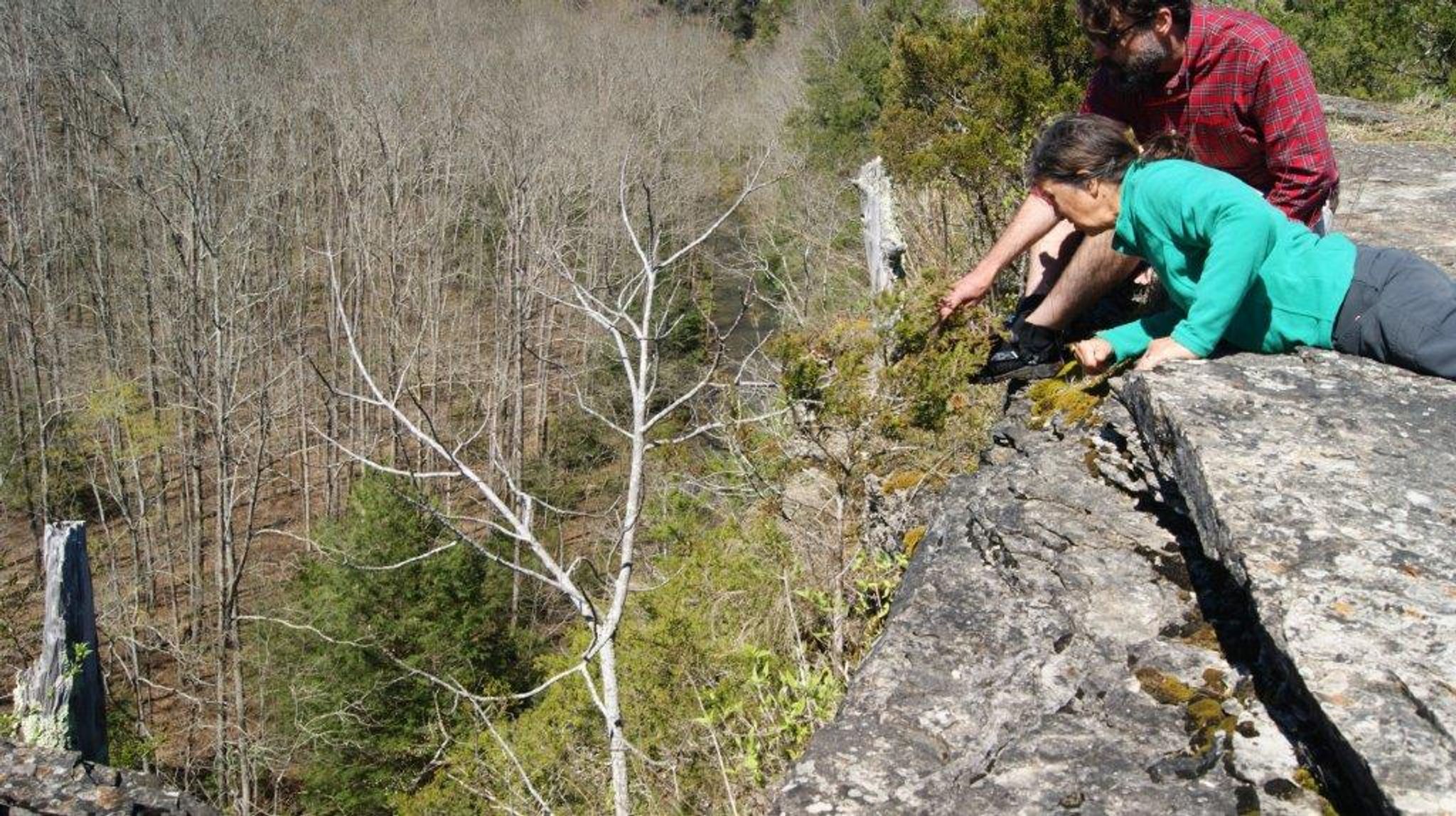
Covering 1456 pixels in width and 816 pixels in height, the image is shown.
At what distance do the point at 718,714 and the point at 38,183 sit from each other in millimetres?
26287

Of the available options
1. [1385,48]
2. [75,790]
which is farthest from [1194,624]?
[1385,48]

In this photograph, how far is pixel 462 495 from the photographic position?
2294 centimetres

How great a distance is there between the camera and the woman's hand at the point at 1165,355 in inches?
96.9

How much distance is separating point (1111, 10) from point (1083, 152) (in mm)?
507

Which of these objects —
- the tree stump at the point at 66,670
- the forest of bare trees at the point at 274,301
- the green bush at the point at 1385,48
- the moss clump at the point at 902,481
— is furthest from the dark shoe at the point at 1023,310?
the forest of bare trees at the point at 274,301

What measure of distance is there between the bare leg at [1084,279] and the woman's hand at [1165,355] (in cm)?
83

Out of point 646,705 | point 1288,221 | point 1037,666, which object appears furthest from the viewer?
point 646,705

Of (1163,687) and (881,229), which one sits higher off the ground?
(1163,687)


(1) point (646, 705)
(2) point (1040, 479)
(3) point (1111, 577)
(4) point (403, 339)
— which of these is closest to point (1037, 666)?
(3) point (1111, 577)

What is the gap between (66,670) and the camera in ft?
27.9

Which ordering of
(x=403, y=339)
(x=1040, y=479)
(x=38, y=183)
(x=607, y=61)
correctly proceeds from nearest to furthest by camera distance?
(x=1040, y=479) → (x=403, y=339) → (x=38, y=183) → (x=607, y=61)

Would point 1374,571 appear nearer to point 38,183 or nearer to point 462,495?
point 462,495

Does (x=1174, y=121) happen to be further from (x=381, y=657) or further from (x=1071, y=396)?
(x=381, y=657)

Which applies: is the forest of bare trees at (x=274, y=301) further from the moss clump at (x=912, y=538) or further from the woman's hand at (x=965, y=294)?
the moss clump at (x=912, y=538)
